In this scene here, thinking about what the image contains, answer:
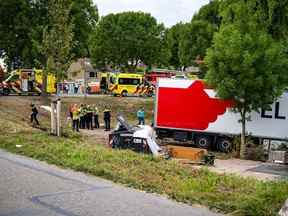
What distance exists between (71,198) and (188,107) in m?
21.8

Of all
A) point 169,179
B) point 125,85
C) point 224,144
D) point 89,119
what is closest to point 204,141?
point 224,144

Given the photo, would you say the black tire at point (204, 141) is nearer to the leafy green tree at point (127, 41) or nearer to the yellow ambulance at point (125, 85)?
the yellow ambulance at point (125, 85)

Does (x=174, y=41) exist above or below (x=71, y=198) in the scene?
above

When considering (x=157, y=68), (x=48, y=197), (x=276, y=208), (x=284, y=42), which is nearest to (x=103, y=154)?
(x=48, y=197)

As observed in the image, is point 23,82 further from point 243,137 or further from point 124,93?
point 243,137

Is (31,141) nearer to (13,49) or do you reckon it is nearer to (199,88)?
(199,88)

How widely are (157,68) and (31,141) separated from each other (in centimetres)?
7954

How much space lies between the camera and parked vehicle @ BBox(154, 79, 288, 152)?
30375 millimetres

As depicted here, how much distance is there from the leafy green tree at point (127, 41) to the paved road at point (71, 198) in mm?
73932

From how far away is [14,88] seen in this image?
49312 mm

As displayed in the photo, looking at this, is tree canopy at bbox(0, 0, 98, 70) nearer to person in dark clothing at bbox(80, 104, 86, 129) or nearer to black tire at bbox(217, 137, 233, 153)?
person in dark clothing at bbox(80, 104, 86, 129)

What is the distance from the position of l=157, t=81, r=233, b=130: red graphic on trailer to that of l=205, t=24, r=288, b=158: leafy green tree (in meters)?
3.26

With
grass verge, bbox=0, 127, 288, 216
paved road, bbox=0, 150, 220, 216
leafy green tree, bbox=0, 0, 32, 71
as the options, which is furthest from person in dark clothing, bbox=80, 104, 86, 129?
paved road, bbox=0, 150, 220, 216

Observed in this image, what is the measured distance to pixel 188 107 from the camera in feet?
106
